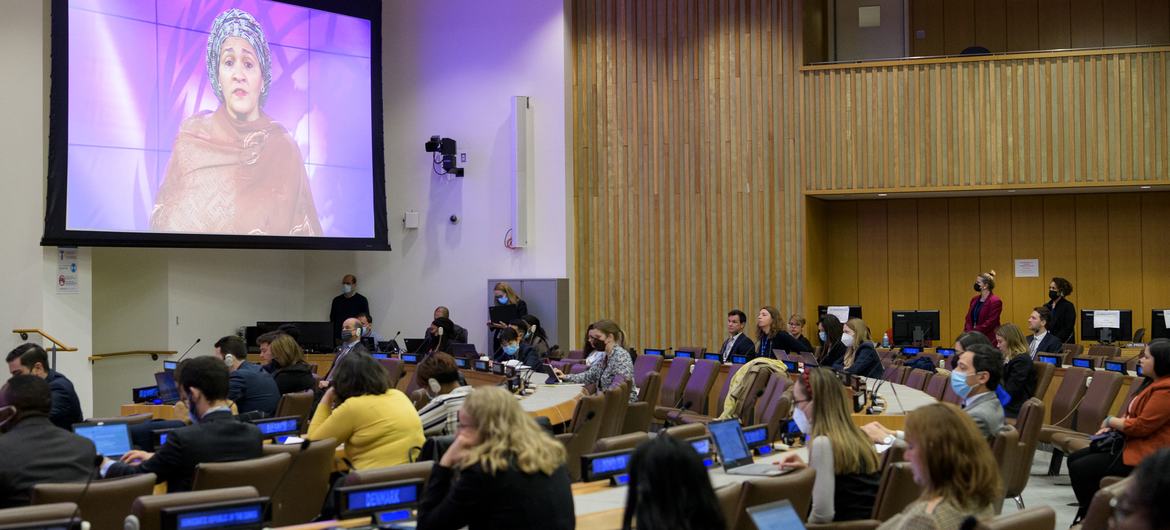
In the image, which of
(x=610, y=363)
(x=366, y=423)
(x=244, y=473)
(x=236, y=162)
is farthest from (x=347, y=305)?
(x=244, y=473)

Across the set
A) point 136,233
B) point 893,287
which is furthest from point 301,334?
point 893,287

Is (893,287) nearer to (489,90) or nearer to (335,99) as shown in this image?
(489,90)

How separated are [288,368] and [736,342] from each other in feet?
15.3

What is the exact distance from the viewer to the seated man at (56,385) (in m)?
6.48

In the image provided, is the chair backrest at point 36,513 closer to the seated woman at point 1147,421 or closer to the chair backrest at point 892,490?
the chair backrest at point 892,490

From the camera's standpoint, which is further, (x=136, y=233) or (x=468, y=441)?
(x=136, y=233)

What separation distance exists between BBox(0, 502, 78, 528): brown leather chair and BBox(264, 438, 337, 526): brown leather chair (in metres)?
1.47

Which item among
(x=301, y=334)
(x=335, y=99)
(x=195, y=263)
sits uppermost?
(x=335, y=99)

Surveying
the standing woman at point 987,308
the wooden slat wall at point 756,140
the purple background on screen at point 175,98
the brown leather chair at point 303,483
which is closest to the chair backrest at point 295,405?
the brown leather chair at point 303,483

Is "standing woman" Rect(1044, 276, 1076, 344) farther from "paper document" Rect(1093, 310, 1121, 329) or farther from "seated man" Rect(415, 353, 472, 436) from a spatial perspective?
"seated man" Rect(415, 353, 472, 436)

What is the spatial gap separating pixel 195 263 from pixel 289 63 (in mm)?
2690

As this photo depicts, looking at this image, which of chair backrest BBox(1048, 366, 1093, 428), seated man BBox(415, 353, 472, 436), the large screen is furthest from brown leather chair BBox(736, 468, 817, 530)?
the large screen

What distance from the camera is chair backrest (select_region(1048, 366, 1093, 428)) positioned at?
8.52 meters

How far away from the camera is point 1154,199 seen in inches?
575
